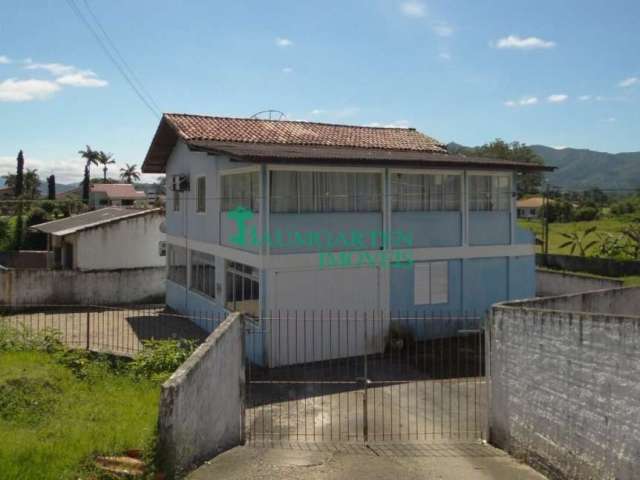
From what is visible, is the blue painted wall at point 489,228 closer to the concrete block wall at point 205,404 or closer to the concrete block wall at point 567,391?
the concrete block wall at point 567,391

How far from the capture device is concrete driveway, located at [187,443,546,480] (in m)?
7.47

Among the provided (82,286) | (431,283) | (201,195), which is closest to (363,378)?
(431,283)

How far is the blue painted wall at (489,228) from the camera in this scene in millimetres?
16672

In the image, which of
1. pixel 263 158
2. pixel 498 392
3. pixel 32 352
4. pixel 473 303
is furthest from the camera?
pixel 473 303

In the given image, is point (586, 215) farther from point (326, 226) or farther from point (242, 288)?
point (242, 288)

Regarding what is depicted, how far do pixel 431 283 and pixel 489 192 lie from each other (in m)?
3.21

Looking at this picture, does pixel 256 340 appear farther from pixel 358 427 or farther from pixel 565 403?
pixel 565 403

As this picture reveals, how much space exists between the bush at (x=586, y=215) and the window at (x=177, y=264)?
4877cm

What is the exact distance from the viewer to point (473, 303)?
1666 centimetres

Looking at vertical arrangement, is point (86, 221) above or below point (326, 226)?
above

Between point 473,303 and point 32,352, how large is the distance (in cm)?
1090

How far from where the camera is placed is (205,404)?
7594 mm

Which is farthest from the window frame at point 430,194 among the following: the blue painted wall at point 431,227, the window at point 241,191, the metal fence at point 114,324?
the metal fence at point 114,324

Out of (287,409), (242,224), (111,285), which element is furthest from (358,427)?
(111,285)
